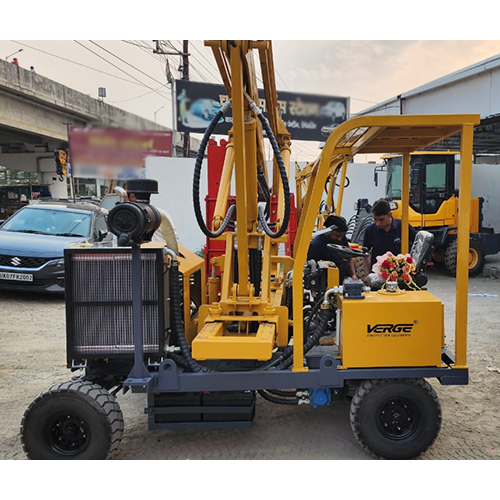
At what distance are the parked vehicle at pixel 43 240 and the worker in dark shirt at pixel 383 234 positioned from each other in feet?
13.5

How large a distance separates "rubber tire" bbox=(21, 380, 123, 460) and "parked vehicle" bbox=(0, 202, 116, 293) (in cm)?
438

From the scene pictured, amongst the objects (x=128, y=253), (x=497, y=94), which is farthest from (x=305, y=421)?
(x=497, y=94)

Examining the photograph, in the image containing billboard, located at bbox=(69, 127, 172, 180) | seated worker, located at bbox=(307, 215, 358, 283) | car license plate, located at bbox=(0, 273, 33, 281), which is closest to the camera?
billboard, located at bbox=(69, 127, 172, 180)

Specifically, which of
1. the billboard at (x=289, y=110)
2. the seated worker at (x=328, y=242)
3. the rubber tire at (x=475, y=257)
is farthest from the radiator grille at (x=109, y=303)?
the billboard at (x=289, y=110)

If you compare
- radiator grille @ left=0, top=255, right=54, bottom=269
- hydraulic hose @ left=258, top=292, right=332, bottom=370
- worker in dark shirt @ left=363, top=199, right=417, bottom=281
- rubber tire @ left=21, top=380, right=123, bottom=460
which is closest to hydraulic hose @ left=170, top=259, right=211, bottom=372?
hydraulic hose @ left=258, top=292, right=332, bottom=370

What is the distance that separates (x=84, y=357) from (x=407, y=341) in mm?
2168

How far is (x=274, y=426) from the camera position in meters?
3.68

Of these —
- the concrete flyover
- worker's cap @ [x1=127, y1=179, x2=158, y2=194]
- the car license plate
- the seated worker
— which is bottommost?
the car license plate

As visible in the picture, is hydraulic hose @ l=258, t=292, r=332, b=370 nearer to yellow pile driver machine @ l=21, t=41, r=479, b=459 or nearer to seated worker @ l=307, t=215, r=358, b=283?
yellow pile driver machine @ l=21, t=41, r=479, b=459

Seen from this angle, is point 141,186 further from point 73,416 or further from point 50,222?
point 50,222

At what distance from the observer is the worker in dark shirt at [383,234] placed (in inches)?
187

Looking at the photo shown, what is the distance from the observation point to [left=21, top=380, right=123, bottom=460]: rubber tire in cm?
292

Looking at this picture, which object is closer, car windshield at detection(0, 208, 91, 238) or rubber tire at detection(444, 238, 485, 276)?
car windshield at detection(0, 208, 91, 238)

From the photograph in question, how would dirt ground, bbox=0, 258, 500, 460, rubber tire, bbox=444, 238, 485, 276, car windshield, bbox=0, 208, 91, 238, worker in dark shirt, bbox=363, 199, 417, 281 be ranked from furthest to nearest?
rubber tire, bbox=444, 238, 485, 276 → car windshield, bbox=0, 208, 91, 238 → worker in dark shirt, bbox=363, 199, 417, 281 → dirt ground, bbox=0, 258, 500, 460
